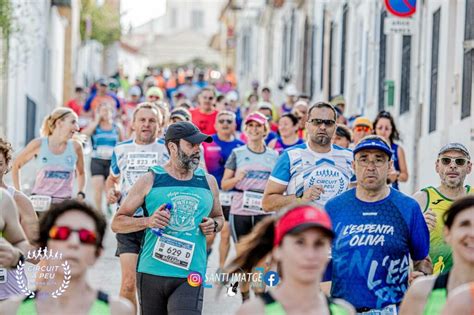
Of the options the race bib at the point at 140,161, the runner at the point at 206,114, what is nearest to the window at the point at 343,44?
the runner at the point at 206,114

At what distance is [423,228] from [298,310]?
8.50 ft

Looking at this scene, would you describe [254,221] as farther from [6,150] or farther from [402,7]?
[402,7]

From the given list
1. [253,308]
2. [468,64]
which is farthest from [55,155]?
[253,308]

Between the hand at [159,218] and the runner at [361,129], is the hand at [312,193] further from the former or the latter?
the runner at [361,129]

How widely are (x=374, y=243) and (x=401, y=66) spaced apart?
1523 cm

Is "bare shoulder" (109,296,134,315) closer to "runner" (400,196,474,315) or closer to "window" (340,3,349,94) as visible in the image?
"runner" (400,196,474,315)

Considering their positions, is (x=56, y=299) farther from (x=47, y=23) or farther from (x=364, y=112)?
(x=47, y=23)

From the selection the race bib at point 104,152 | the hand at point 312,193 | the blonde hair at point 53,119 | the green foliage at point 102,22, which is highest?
the green foliage at point 102,22

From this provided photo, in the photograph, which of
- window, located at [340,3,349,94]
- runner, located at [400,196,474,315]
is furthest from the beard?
window, located at [340,3,349,94]

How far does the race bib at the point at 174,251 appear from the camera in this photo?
350 inches

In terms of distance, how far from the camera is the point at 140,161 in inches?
472

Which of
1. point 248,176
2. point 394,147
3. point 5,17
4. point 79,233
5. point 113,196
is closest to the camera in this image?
point 79,233

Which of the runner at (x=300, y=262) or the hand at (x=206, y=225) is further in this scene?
the hand at (x=206, y=225)

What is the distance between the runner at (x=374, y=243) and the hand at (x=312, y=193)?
1581mm
